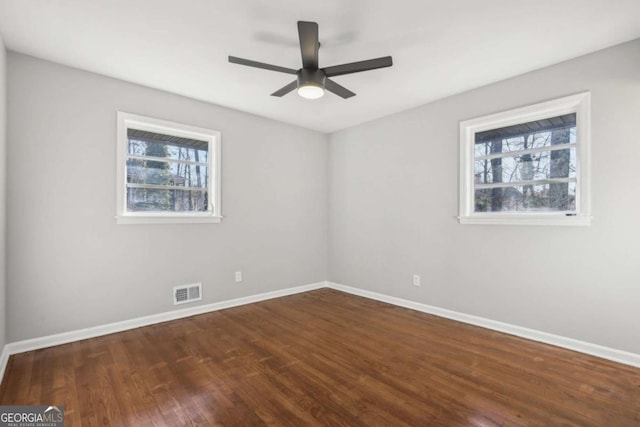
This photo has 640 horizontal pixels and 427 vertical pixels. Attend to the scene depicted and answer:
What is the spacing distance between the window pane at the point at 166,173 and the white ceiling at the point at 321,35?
34.2 inches

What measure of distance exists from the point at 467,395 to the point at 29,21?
4.10 m

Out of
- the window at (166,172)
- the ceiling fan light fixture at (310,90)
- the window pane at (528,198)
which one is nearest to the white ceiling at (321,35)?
the ceiling fan light fixture at (310,90)

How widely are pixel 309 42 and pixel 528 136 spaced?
2464 mm

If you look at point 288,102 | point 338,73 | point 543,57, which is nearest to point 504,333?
point 543,57

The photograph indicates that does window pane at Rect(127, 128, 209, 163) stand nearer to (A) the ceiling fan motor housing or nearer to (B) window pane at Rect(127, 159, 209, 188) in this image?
(B) window pane at Rect(127, 159, 209, 188)

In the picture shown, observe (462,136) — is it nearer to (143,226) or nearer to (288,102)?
(288,102)

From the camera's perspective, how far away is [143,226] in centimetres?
327

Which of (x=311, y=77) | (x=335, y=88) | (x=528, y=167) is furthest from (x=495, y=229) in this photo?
(x=311, y=77)

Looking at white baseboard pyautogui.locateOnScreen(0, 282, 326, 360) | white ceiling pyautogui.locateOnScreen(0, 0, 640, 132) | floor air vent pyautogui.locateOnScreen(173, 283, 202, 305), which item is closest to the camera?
white ceiling pyautogui.locateOnScreen(0, 0, 640, 132)

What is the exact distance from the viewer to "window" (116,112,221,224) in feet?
10.5

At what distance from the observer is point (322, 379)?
2.19 metres

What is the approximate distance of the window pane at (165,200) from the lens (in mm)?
3285

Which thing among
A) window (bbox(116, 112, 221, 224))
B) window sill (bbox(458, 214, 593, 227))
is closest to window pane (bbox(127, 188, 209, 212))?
window (bbox(116, 112, 221, 224))
